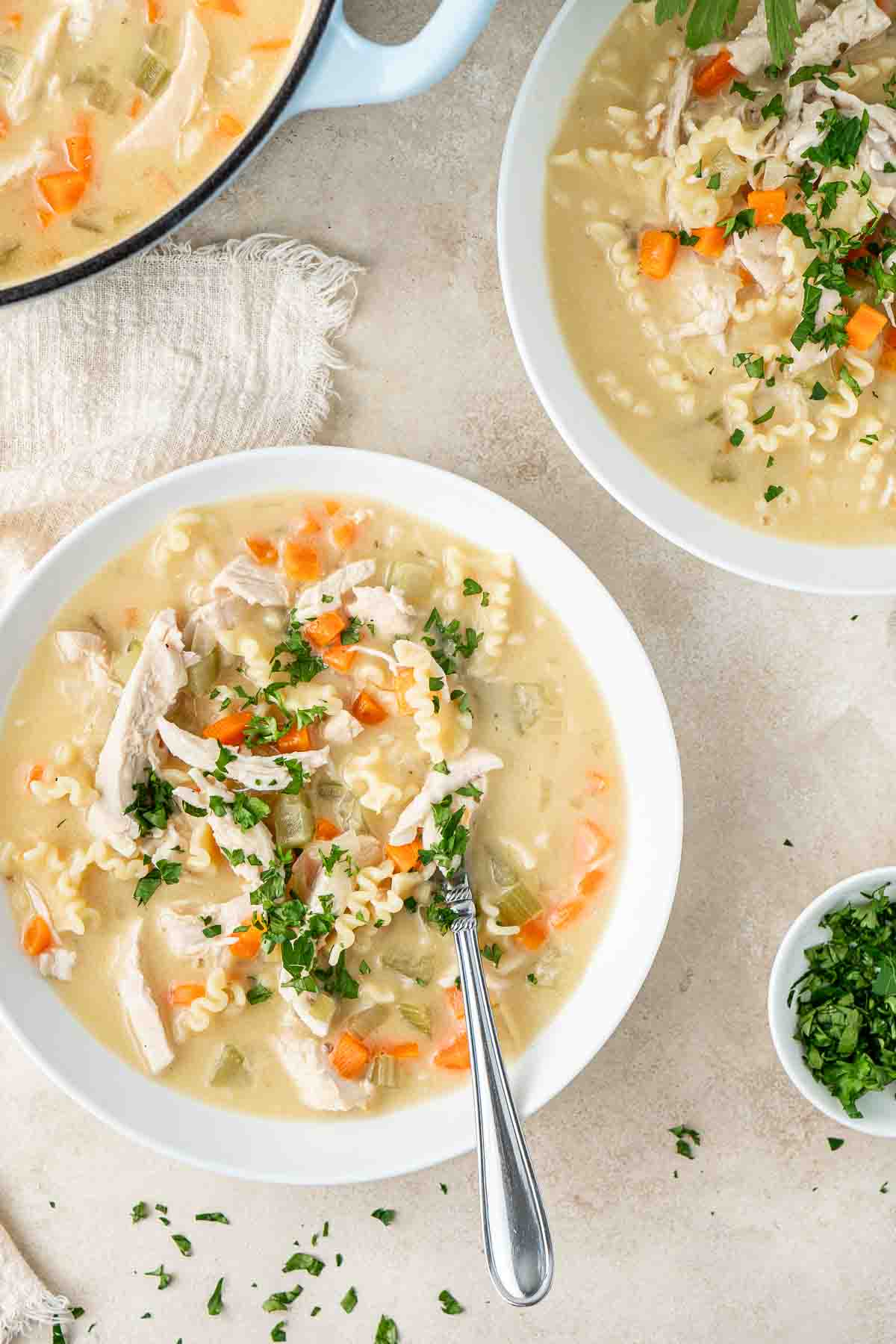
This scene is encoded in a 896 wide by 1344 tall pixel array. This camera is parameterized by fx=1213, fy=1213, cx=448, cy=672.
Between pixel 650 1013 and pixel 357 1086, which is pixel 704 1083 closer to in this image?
pixel 650 1013

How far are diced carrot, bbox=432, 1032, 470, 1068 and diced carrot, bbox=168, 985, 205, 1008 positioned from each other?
723 millimetres

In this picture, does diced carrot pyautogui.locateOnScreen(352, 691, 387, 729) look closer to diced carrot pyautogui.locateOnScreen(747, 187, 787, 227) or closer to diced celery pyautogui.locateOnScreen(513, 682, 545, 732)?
diced celery pyautogui.locateOnScreen(513, 682, 545, 732)

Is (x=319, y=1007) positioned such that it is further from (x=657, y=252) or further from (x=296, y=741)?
(x=657, y=252)

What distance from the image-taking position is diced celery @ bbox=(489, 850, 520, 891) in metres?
3.51

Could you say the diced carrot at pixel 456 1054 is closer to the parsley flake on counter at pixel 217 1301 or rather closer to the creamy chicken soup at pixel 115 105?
the parsley flake on counter at pixel 217 1301

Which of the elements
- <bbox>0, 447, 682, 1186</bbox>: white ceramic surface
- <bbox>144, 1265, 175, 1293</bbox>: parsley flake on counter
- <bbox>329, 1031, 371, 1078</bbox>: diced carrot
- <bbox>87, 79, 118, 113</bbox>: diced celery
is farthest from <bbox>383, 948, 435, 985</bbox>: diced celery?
<bbox>87, 79, 118, 113</bbox>: diced celery

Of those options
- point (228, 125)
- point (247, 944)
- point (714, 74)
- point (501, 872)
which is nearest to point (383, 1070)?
point (247, 944)

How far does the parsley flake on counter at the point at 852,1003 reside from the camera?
11.7 ft

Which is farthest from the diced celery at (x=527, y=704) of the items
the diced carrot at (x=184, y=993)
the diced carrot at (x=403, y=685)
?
the diced carrot at (x=184, y=993)

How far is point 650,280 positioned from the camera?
3410 mm

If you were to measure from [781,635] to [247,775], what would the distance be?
1689mm

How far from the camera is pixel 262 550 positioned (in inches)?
138

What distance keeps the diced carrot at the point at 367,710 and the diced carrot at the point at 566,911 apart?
30.2 inches

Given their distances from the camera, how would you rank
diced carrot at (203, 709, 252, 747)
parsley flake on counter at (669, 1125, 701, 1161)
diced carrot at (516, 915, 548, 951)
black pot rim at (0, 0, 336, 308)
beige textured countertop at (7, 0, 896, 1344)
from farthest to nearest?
parsley flake on counter at (669, 1125, 701, 1161) → beige textured countertop at (7, 0, 896, 1344) → diced carrot at (516, 915, 548, 951) → diced carrot at (203, 709, 252, 747) → black pot rim at (0, 0, 336, 308)
